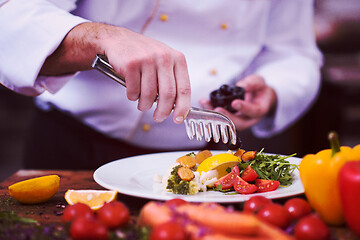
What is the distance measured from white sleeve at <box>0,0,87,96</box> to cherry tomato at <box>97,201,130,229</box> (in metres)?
0.76

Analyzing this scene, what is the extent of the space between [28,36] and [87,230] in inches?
36.9

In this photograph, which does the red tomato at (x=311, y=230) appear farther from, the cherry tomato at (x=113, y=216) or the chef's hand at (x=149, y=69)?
the chef's hand at (x=149, y=69)

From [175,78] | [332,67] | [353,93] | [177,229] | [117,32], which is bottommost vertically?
[353,93]

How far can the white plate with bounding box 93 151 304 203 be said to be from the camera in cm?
117

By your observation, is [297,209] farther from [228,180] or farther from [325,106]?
[325,106]

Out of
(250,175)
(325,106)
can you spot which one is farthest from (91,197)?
(325,106)

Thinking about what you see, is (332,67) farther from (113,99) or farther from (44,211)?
(44,211)

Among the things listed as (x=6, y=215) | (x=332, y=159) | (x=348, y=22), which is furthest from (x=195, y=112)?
(x=348, y=22)

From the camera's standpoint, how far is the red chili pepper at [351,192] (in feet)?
3.12

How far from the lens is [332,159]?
3.42ft

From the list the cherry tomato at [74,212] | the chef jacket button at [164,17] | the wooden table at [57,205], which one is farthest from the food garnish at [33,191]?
the chef jacket button at [164,17]

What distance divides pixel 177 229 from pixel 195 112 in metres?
0.65

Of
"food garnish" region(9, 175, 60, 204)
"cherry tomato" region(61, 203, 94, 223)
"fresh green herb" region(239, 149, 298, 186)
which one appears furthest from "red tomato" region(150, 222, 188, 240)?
"fresh green herb" region(239, 149, 298, 186)

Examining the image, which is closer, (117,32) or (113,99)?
(117,32)
